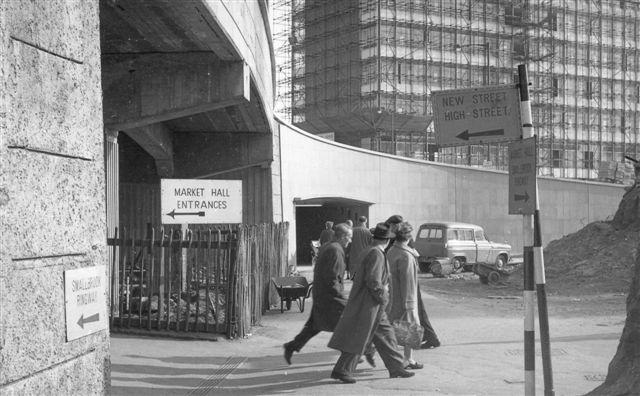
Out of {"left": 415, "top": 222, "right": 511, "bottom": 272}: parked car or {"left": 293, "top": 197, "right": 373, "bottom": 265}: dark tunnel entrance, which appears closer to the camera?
{"left": 415, "top": 222, "right": 511, "bottom": 272}: parked car

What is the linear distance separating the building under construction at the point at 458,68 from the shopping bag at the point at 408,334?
4762 cm

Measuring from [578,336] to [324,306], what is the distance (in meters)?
5.15

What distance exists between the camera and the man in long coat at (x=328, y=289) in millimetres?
9242

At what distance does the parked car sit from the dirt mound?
2.76 m

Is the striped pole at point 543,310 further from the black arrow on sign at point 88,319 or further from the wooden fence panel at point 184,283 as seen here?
the wooden fence panel at point 184,283

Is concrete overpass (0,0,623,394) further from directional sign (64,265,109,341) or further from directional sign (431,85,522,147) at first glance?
directional sign (431,85,522,147)

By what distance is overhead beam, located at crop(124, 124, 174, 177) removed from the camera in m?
22.8

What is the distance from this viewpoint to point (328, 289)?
9.28m

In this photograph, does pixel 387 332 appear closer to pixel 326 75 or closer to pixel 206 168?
pixel 206 168

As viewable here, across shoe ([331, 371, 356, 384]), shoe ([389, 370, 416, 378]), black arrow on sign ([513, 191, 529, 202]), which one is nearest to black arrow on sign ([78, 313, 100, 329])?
black arrow on sign ([513, 191, 529, 202])

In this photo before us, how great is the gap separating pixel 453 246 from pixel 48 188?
2541 cm

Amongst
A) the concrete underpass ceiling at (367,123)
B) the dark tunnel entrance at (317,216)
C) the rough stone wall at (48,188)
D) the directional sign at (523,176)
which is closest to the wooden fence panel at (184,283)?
the directional sign at (523,176)

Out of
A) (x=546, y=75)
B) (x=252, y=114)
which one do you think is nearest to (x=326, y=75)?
(x=546, y=75)

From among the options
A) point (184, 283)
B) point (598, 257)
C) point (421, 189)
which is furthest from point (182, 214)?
point (421, 189)
